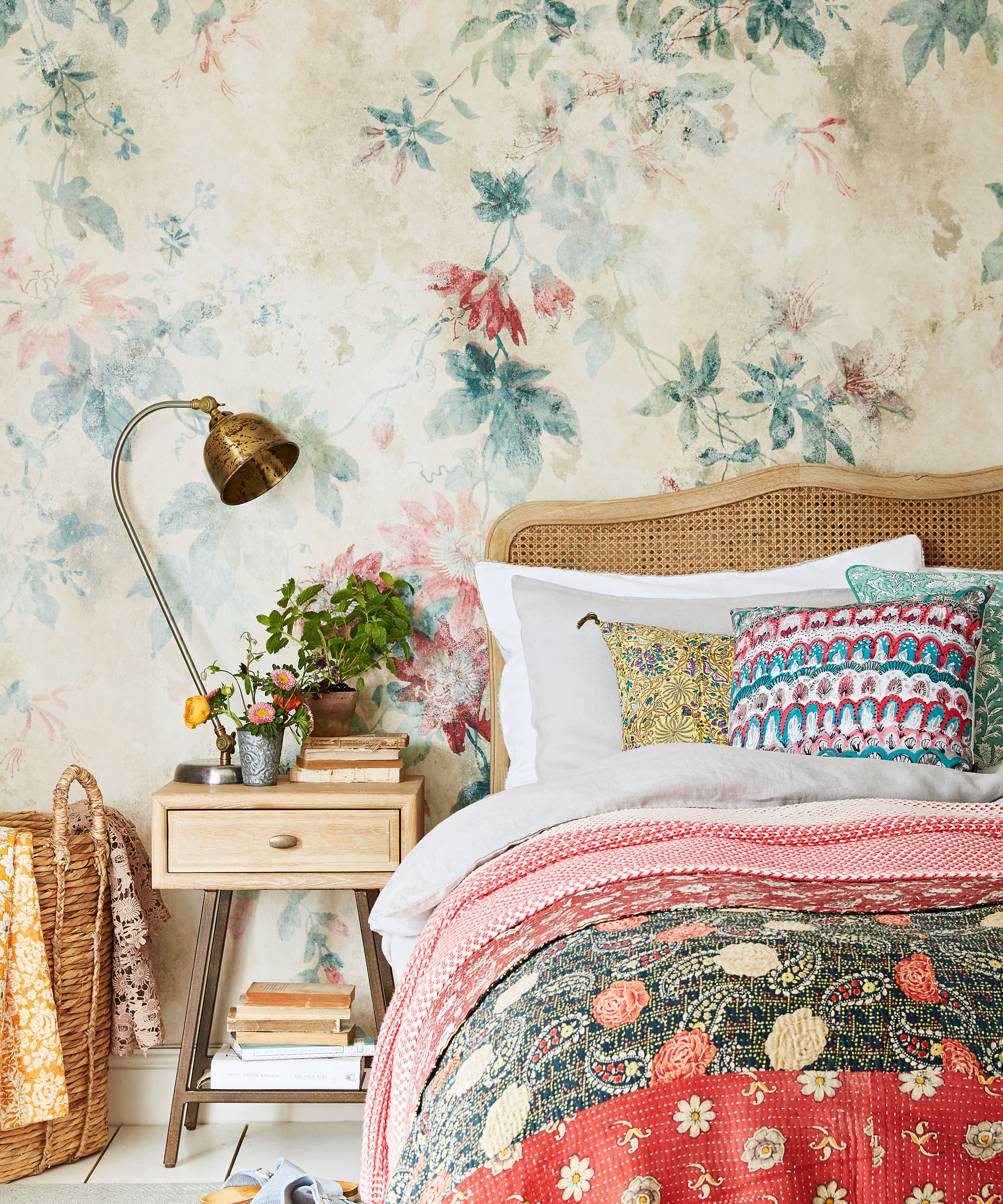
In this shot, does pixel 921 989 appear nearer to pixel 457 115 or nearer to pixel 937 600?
pixel 937 600

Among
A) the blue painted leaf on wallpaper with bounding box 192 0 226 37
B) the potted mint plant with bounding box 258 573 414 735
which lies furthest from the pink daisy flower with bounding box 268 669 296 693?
the blue painted leaf on wallpaper with bounding box 192 0 226 37

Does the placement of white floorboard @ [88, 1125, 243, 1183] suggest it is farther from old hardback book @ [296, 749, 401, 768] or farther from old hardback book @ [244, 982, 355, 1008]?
old hardback book @ [296, 749, 401, 768]

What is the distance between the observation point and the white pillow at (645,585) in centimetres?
206

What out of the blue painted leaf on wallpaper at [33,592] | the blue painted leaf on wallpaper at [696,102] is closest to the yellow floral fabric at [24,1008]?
the blue painted leaf on wallpaper at [33,592]

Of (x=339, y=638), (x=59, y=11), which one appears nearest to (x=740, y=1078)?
(x=339, y=638)

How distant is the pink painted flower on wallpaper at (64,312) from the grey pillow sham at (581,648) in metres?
1.16

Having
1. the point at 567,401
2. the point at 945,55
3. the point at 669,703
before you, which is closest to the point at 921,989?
the point at 669,703

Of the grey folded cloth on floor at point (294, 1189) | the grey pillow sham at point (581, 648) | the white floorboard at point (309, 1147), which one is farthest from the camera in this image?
the white floorboard at point (309, 1147)

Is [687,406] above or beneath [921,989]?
above

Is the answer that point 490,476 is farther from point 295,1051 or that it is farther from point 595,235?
point 295,1051

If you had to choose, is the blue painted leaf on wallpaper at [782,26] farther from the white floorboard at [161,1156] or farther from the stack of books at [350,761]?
the white floorboard at [161,1156]

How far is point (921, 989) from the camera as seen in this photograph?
65 cm

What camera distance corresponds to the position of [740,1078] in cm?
59

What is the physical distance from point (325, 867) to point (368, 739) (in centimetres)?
29
